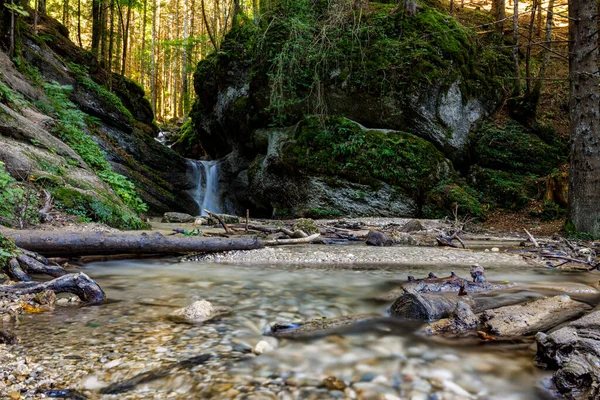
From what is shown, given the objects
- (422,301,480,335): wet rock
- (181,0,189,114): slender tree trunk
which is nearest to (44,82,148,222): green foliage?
(422,301,480,335): wet rock

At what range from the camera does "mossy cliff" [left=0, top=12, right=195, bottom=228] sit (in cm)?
668

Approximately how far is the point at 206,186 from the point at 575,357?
18.8 m

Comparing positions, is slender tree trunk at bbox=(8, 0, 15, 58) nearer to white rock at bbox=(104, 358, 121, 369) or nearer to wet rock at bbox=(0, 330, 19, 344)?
wet rock at bbox=(0, 330, 19, 344)

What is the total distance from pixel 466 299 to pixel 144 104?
2451 cm

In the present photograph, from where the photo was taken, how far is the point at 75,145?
400 inches

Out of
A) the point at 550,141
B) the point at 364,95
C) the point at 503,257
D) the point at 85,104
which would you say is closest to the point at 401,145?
the point at 364,95

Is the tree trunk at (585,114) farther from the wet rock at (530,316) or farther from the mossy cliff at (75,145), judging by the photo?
the mossy cliff at (75,145)

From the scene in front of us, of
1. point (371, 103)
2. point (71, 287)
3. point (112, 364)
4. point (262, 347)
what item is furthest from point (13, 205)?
point (371, 103)

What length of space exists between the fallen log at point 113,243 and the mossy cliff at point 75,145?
1.05 meters

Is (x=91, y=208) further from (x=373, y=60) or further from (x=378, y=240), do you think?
(x=373, y=60)

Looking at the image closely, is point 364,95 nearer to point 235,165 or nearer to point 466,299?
point 235,165

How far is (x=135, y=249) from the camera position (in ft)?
16.5

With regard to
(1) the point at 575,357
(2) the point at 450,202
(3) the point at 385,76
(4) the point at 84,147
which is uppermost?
(3) the point at 385,76

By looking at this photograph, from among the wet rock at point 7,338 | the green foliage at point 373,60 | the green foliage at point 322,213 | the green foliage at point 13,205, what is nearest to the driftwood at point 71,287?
the wet rock at point 7,338
